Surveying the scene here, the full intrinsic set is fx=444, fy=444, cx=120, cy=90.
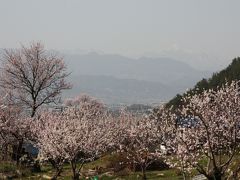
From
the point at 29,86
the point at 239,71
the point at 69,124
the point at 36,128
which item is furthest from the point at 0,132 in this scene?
the point at 239,71

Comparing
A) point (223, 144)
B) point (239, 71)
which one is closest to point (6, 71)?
point (223, 144)

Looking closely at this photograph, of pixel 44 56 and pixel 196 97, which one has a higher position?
pixel 44 56

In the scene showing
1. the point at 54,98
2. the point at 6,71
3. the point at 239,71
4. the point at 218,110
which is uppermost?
the point at 239,71

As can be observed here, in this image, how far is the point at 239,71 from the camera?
321ft

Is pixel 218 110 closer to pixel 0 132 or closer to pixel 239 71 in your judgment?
pixel 0 132

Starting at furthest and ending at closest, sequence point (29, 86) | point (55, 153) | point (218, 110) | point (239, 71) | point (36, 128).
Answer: point (239, 71)
point (29, 86)
point (36, 128)
point (55, 153)
point (218, 110)

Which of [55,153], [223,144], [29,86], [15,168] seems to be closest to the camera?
[223,144]

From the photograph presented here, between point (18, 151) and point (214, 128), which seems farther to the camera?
point (18, 151)

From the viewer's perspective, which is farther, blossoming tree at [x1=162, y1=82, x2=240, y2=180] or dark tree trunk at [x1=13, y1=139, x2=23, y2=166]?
dark tree trunk at [x1=13, y1=139, x2=23, y2=166]

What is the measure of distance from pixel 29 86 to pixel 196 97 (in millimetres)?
28289

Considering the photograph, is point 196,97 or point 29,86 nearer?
point 196,97

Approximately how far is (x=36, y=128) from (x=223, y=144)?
2205 cm

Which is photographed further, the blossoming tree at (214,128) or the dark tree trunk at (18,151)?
the dark tree trunk at (18,151)

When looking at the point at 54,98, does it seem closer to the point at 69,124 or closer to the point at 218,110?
the point at 69,124
